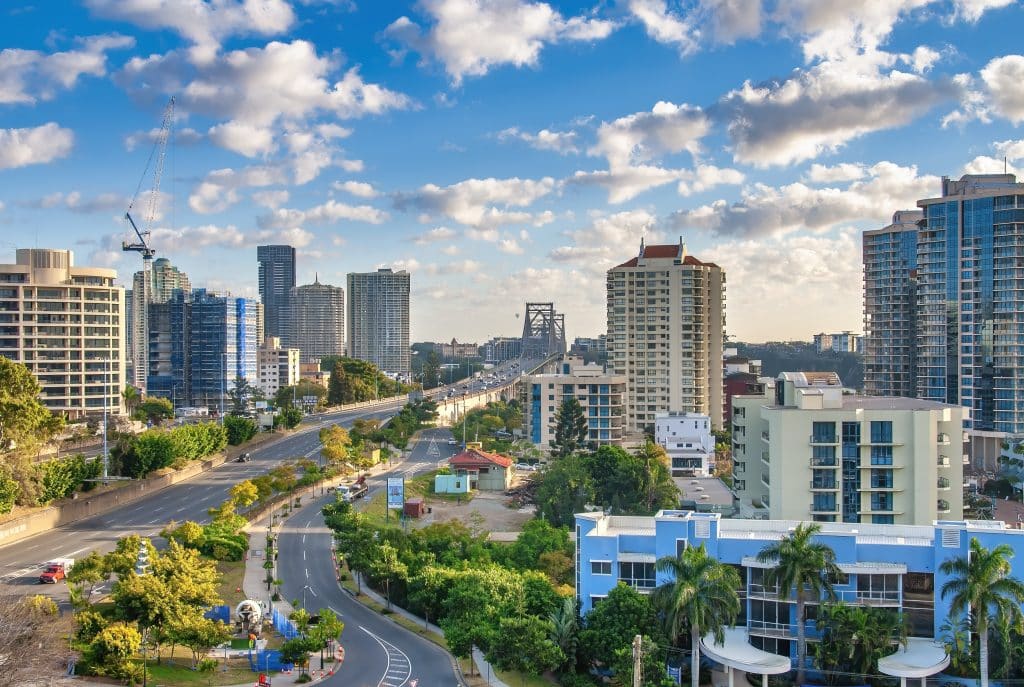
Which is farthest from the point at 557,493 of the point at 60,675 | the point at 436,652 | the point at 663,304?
the point at 663,304

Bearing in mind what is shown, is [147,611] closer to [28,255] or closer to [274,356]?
[28,255]

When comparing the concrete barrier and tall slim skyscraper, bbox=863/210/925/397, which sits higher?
tall slim skyscraper, bbox=863/210/925/397

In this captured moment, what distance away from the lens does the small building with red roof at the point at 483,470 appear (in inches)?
2830

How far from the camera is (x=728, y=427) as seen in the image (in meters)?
102

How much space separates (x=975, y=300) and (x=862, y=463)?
152 feet

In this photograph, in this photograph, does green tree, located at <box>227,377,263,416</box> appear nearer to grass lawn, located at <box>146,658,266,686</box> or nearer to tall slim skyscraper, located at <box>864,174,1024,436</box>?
tall slim skyscraper, located at <box>864,174,1024,436</box>

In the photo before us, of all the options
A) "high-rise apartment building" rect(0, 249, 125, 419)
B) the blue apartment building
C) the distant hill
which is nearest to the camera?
the blue apartment building

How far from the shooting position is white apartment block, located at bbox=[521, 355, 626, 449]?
8806 cm

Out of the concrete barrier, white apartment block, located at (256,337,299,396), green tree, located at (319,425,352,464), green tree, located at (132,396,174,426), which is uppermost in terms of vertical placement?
white apartment block, located at (256,337,299,396)

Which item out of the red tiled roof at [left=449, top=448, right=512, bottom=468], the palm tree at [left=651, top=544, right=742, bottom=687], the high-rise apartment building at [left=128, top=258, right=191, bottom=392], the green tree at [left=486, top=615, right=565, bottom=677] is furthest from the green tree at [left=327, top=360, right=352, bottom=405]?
the palm tree at [left=651, top=544, right=742, bottom=687]

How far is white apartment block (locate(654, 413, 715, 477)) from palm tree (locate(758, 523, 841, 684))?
159 ft

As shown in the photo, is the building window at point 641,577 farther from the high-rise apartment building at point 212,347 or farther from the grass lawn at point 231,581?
the high-rise apartment building at point 212,347

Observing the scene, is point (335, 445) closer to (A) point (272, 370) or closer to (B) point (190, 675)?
(B) point (190, 675)

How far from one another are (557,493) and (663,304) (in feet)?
155
